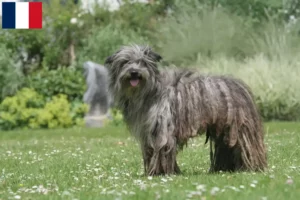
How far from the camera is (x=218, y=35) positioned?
23.2m

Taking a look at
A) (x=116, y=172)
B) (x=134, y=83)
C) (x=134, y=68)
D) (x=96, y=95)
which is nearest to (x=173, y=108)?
(x=134, y=83)

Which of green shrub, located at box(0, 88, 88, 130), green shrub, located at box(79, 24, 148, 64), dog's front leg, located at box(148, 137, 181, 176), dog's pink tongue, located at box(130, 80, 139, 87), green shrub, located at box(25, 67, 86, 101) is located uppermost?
green shrub, located at box(79, 24, 148, 64)

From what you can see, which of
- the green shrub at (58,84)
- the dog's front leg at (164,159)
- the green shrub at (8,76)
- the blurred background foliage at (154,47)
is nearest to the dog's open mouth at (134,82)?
the dog's front leg at (164,159)

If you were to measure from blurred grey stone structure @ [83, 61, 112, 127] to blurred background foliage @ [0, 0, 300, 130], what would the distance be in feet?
1.06

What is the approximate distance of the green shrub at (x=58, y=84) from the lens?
71.7ft

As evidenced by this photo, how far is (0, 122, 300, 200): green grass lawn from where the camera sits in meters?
6.57

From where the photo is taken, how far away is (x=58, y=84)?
22.1 meters

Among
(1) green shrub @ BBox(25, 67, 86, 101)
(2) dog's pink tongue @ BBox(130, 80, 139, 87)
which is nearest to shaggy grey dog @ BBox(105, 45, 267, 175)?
(2) dog's pink tongue @ BBox(130, 80, 139, 87)

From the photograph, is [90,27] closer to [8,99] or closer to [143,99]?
[8,99]

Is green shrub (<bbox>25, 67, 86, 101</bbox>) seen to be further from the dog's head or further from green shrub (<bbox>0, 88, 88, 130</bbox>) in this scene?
the dog's head

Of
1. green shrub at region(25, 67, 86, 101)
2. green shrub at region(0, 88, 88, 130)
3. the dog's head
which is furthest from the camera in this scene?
green shrub at region(25, 67, 86, 101)

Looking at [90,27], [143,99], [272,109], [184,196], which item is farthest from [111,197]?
[90,27]

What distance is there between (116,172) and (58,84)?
1268 centimetres

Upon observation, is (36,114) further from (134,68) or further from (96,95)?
(134,68)
